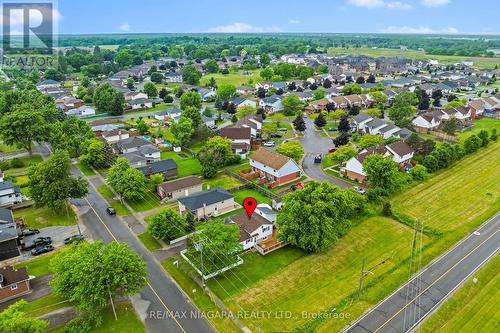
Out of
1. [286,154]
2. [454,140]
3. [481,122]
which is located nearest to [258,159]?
[286,154]

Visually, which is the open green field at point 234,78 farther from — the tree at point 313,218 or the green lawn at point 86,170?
the tree at point 313,218

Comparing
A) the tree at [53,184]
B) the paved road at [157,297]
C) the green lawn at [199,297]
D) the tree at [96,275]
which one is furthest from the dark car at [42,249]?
the green lawn at [199,297]

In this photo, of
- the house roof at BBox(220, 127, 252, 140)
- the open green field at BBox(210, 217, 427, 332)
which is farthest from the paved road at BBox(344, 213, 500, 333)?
the house roof at BBox(220, 127, 252, 140)

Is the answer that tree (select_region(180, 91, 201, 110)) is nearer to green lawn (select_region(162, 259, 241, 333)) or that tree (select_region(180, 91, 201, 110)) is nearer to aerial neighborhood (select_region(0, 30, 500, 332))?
aerial neighborhood (select_region(0, 30, 500, 332))

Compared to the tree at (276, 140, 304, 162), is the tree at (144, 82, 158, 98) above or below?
above

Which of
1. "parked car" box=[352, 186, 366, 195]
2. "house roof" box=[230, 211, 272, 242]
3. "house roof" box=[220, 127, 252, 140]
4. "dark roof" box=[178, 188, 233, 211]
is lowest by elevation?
"house roof" box=[230, 211, 272, 242]

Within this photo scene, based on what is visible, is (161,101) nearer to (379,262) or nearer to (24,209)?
(24,209)
